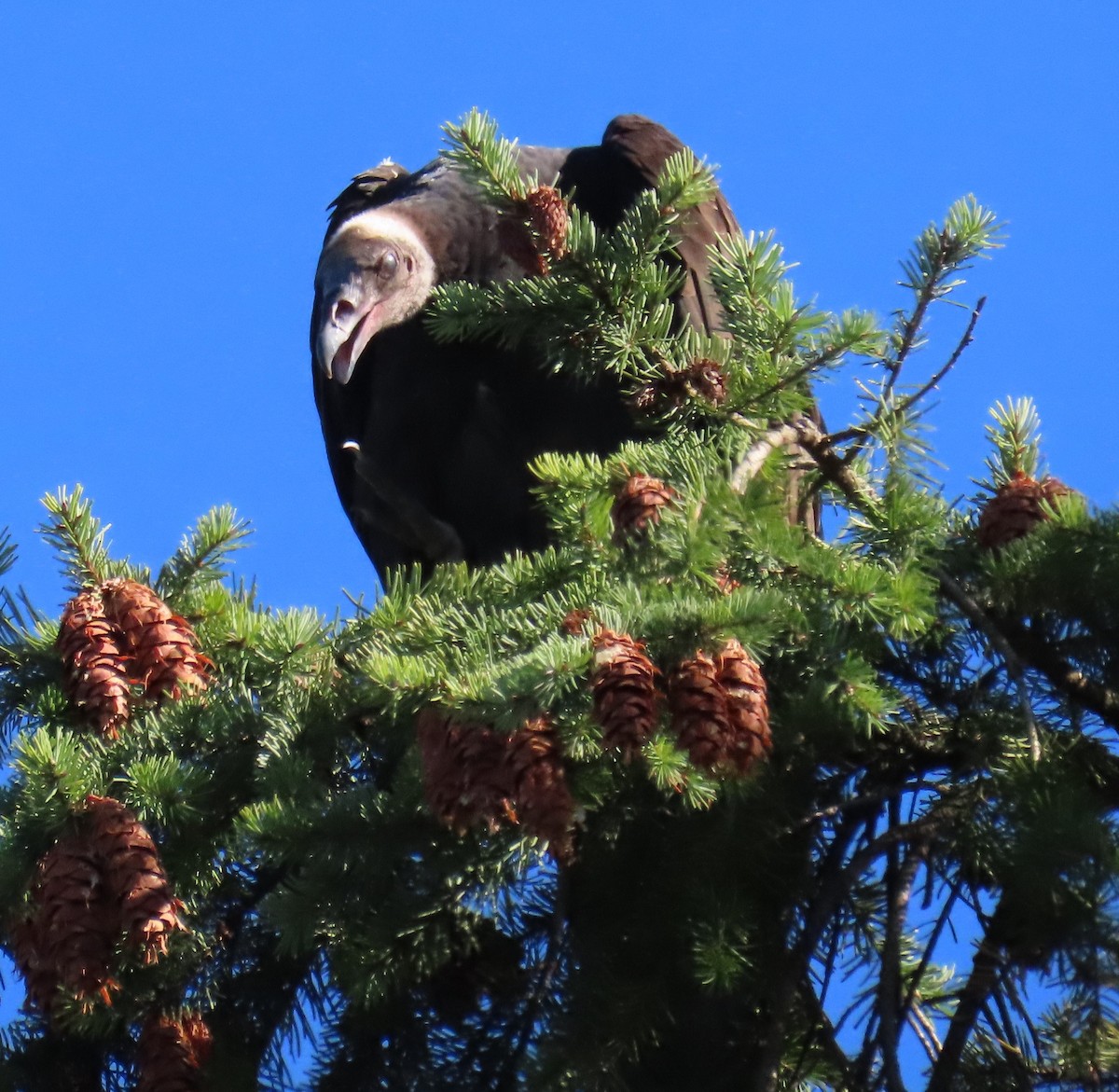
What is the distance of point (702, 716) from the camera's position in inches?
59.9

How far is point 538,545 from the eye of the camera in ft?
15.0

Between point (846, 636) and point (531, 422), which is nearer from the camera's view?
point (846, 636)

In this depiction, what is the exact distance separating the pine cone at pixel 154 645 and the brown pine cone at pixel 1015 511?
958 millimetres

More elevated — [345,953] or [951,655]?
[951,655]

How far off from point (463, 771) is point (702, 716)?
24 cm

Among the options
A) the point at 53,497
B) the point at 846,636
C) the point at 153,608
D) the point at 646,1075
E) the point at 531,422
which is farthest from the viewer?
the point at 531,422

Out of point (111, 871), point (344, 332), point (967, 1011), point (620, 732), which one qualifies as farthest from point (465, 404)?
point (620, 732)

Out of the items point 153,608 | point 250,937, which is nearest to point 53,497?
point 153,608

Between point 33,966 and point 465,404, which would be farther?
point 465,404

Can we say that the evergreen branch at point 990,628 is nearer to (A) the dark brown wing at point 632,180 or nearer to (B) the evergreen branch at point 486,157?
(B) the evergreen branch at point 486,157

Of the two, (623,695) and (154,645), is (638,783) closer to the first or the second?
(623,695)

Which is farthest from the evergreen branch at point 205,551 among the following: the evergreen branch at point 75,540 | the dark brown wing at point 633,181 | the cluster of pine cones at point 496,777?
the dark brown wing at point 633,181

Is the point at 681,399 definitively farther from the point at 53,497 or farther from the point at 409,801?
the point at 53,497

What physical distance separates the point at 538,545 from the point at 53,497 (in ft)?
8.02
